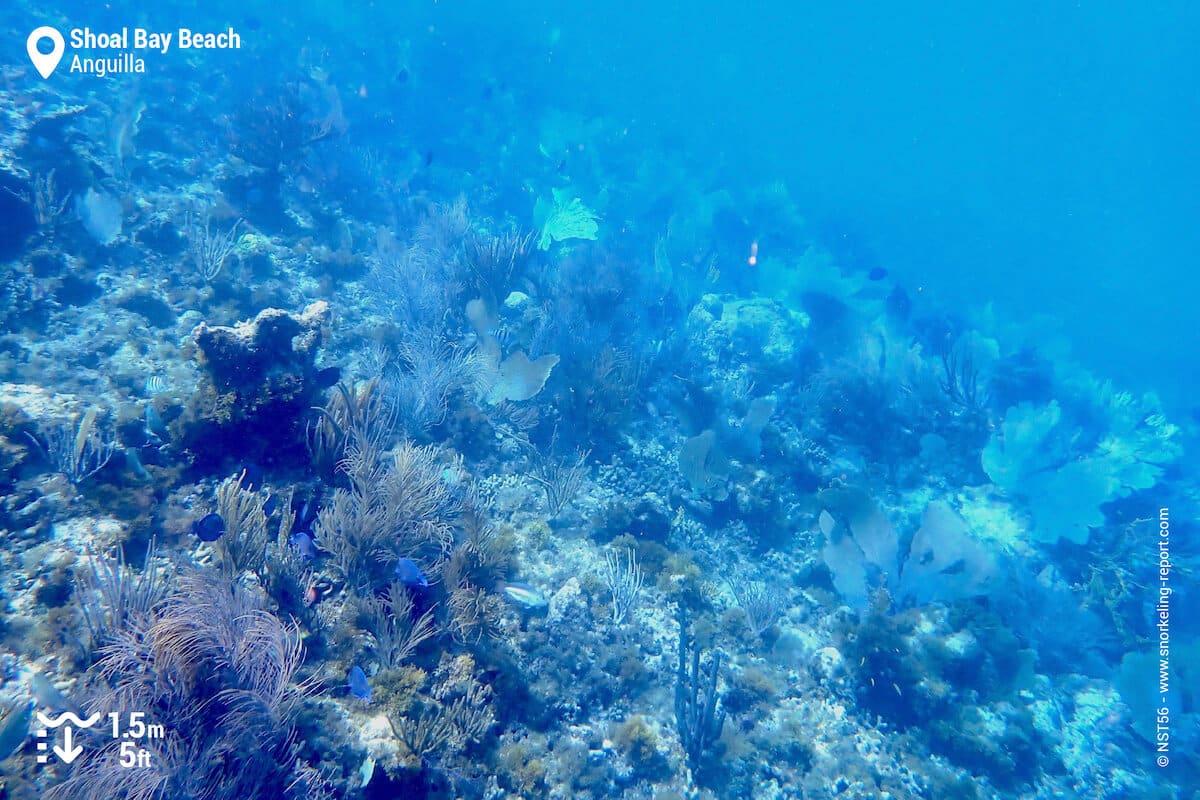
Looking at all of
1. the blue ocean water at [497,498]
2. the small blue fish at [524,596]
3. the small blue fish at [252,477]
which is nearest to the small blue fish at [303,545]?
the blue ocean water at [497,498]

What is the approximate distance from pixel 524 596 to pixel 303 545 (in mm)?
1756

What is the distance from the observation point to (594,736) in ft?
13.8

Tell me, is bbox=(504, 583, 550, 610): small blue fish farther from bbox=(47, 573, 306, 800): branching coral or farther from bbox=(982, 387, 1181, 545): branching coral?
bbox=(982, 387, 1181, 545): branching coral

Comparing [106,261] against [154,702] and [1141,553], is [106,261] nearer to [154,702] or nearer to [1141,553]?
[154,702]

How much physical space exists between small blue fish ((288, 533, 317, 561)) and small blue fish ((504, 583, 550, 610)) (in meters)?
1.53

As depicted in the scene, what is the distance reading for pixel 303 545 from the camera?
3492mm

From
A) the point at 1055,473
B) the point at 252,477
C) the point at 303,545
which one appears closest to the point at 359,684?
the point at 303,545

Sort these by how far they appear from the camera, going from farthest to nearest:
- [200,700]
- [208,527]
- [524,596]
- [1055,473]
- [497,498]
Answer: [1055,473] → [497,498] → [524,596] → [208,527] → [200,700]

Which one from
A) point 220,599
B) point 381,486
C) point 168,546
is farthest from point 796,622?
point 168,546

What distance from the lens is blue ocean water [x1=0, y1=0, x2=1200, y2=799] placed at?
122 inches

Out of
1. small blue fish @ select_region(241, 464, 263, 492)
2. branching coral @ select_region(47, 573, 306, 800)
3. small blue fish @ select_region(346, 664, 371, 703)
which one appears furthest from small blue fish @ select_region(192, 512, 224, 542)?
small blue fish @ select_region(346, 664, 371, 703)

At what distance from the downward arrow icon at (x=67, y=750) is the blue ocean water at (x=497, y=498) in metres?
0.02

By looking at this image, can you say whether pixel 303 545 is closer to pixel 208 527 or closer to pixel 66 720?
pixel 208 527

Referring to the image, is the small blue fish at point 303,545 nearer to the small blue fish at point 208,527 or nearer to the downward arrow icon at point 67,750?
the small blue fish at point 208,527
